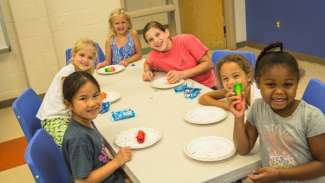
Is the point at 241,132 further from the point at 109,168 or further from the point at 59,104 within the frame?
the point at 59,104

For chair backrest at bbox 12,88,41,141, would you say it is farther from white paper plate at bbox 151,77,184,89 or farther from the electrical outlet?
the electrical outlet

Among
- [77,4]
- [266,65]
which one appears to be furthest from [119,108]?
[77,4]

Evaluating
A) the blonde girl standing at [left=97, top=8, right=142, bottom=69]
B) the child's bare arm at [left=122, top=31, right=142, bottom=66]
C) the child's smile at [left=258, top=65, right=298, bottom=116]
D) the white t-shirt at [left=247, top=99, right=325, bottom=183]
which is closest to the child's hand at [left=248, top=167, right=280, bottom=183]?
the white t-shirt at [left=247, top=99, right=325, bottom=183]

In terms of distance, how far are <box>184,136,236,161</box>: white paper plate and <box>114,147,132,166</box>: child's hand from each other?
230mm

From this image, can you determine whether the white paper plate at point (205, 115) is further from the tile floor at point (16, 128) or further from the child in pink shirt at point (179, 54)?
the tile floor at point (16, 128)

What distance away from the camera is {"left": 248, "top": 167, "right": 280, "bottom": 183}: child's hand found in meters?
1.20

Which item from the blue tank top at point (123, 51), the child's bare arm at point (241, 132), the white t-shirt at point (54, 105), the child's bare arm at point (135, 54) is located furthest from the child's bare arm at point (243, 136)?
the blue tank top at point (123, 51)

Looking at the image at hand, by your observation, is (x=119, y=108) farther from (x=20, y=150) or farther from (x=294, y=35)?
(x=294, y=35)

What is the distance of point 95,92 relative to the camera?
4.97 feet

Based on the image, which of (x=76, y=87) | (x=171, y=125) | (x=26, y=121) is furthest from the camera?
(x=26, y=121)

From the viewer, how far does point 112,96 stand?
2111 millimetres

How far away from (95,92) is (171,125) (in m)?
0.39

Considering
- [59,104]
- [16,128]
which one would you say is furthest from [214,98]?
[16,128]

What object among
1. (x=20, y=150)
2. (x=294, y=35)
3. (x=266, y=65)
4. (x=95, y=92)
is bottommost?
(x=20, y=150)
